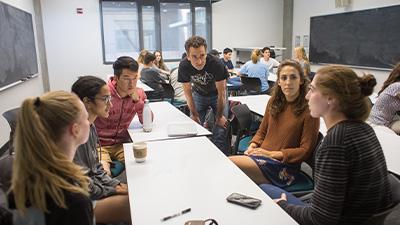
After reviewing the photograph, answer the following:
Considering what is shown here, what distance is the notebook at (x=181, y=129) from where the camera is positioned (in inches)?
93.7

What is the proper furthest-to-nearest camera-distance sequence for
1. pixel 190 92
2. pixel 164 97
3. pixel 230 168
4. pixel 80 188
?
1. pixel 164 97
2. pixel 190 92
3. pixel 230 168
4. pixel 80 188

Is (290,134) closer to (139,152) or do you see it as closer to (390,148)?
(390,148)

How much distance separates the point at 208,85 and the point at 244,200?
6.85 ft

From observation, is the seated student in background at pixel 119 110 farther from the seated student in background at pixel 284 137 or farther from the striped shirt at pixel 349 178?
the striped shirt at pixel 349 178

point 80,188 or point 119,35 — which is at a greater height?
point 119,35

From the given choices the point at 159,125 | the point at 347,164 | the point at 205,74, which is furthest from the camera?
the point at 205,74

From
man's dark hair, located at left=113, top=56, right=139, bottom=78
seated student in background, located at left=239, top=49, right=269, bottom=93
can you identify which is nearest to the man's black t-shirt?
man's dark hair, located at left=113, top=56, right=139, bottom=78

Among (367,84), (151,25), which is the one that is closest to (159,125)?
(367,84)

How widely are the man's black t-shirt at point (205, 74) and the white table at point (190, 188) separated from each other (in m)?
1.29

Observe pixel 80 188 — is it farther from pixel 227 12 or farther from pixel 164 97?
pixel 227 12

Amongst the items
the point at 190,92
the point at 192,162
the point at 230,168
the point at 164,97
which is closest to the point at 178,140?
the point at 192,162

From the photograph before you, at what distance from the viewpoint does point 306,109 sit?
2.14m

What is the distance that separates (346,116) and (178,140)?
1.20 meters

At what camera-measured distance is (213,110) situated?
11.5 feet
